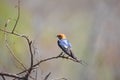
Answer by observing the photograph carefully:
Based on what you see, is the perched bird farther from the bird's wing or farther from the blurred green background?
the blurred green background

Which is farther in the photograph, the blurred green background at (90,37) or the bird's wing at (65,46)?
Result: the blurred green background at (90,37)

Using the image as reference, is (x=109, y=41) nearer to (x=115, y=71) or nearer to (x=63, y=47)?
(x=115, y=71)

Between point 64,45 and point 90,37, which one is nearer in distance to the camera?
point 64,45

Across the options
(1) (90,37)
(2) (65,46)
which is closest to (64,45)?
(2) (65,46)

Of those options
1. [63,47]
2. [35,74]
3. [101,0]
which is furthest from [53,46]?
[35,74]

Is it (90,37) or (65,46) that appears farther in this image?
(90,37)

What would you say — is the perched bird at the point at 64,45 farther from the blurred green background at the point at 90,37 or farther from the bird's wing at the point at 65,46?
the blurred green background at the point at 90,37

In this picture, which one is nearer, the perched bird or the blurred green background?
the perched bird

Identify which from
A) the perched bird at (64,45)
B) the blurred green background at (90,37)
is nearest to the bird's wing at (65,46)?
the perched bird at (64,45)

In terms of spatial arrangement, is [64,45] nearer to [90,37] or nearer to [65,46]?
[65,46]

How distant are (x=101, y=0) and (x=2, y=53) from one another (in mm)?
4703

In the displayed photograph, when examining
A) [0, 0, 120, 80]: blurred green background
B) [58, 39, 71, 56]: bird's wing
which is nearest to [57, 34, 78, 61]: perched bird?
[58, 39, 71, 56]: bird's wing

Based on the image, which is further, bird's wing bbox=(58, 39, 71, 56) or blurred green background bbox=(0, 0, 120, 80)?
blurred green background bbox=(0, 0, 120, 80)

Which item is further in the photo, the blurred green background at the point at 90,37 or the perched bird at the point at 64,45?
the blurred green background at the point at 90,37
